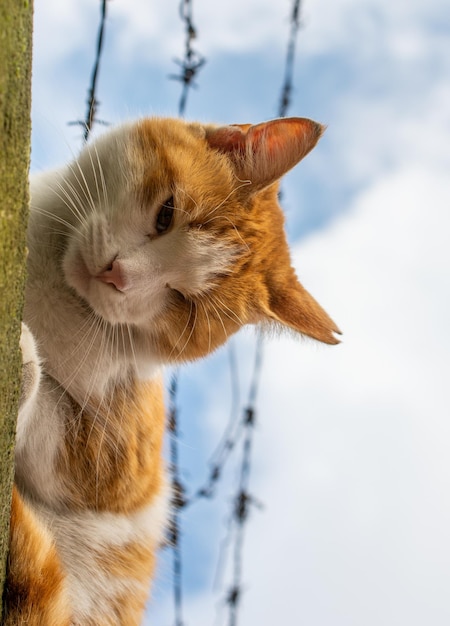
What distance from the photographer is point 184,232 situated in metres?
1.68

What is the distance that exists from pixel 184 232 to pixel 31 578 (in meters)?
0.86

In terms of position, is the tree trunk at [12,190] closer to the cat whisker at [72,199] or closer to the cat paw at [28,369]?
the cat paw at [28,369]

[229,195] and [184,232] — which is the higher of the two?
[229,195]

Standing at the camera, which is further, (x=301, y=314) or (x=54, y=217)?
(x=301, y=314)

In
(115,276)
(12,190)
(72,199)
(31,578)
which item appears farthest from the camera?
(72,199)

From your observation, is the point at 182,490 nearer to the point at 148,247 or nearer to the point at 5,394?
the point at 148,247

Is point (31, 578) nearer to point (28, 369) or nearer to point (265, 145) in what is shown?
point (28, 369)

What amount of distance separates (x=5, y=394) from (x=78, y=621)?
0.90 m

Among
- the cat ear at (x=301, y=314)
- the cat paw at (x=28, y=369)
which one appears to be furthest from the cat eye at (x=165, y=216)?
the cat paw at (x=28, y=369)

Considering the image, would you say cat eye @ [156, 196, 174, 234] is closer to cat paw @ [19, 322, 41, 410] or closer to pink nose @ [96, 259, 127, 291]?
pink nose @ [96, 259, 127, 291]

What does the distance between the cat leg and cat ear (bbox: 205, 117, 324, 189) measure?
3.35 feet

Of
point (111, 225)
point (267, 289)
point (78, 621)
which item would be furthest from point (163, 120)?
point (78, 621)

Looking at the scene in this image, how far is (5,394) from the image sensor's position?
0.96 m

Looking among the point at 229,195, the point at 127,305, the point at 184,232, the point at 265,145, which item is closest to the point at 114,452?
the point at 127,305
